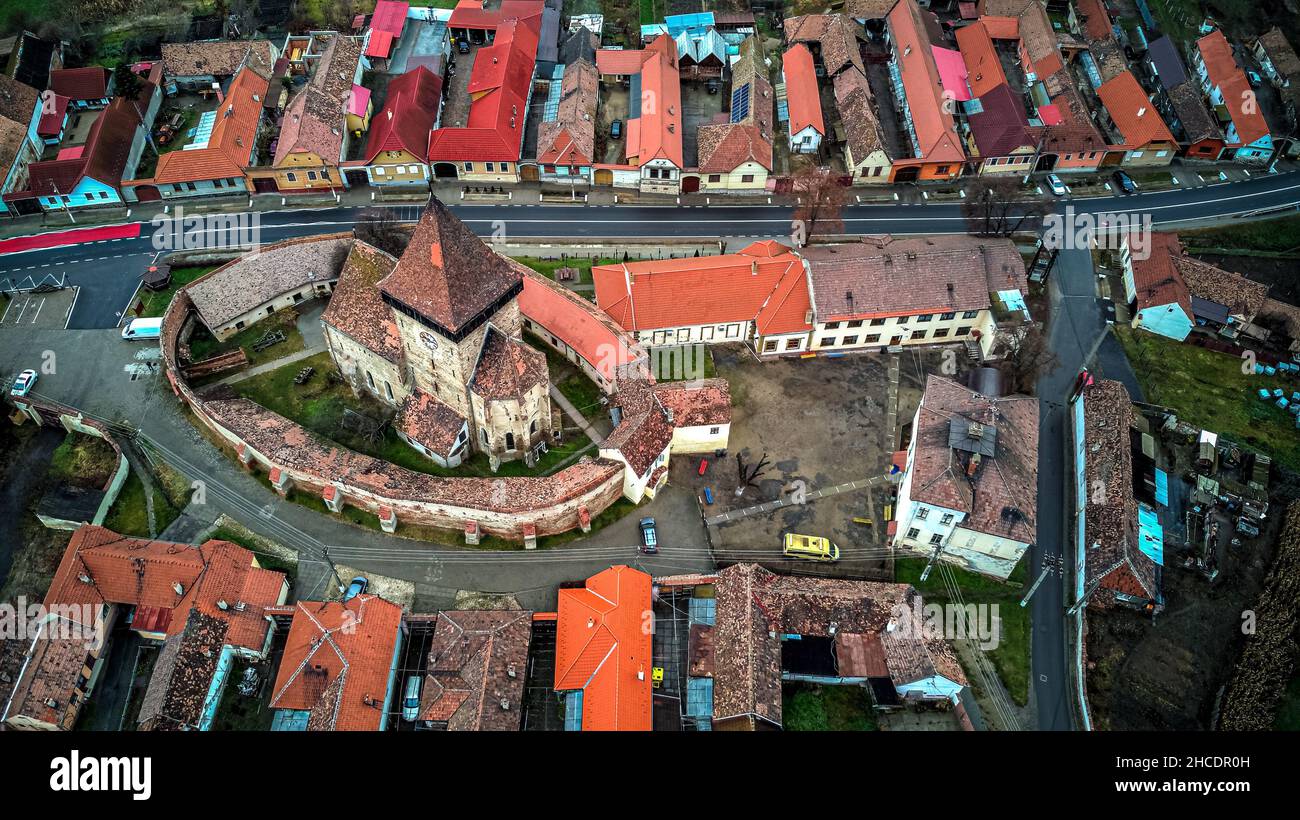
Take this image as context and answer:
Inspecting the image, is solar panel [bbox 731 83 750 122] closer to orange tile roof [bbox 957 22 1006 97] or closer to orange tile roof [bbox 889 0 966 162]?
orange tile roof [bbox 889 0 966 162]

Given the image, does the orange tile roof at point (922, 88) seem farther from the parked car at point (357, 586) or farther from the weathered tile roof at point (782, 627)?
the parked car at point (357, 586)

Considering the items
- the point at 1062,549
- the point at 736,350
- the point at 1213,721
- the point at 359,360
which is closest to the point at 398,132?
the point at 359,360

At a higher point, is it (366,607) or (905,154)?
(905,154)

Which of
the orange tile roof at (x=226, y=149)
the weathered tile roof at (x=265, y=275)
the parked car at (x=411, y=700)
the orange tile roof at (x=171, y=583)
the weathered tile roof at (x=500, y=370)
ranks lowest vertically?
the parked car at (x=411, y=700)

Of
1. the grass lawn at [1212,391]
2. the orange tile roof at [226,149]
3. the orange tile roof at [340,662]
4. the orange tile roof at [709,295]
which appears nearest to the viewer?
the orange tile roof at [340,662]

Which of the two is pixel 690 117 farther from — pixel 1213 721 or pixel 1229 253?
pixel 1213 721

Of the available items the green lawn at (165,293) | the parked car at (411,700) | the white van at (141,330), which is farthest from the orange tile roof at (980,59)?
the white van at (141,330)

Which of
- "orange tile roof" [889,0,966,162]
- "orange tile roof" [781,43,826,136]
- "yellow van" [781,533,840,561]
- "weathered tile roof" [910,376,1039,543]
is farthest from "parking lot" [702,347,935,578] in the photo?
"orange tile roof" [781,43,826,136]
